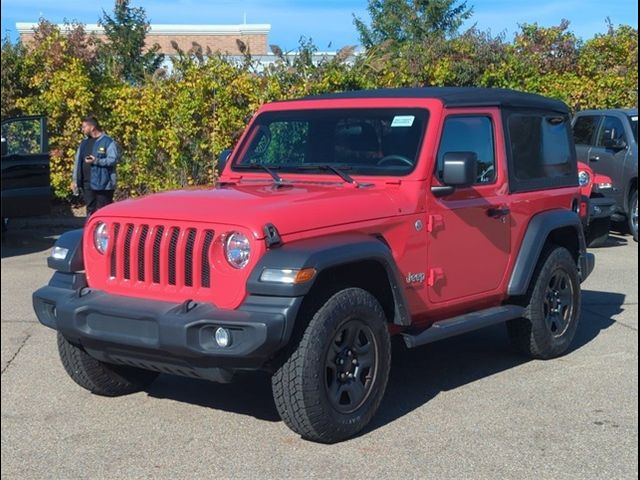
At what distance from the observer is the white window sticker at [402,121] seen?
19.4ft

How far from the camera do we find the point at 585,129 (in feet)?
47.1

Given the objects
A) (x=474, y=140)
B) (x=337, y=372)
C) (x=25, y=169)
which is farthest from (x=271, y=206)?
(x=25, y=169)

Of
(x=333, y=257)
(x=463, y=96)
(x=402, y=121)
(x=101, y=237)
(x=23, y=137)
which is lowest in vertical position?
(x=23, y=137)

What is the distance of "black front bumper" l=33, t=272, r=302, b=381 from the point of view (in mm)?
4574

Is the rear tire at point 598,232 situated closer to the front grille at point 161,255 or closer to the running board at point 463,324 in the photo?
the running board at point 463,324

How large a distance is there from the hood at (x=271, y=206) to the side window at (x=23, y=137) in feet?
23.4

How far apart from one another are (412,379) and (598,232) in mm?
6858

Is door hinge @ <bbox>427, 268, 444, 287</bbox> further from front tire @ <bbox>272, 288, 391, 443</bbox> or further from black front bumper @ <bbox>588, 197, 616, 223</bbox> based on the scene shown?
black front bumper @ <bbox>588, 197, 616, 223</bbox>

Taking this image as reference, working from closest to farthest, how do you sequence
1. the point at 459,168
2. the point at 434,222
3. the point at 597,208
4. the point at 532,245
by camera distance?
the point at 459,168 < the point at 434,222 < the point at 532,245 < the point at 597,208

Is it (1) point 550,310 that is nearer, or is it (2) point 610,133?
(1) point 550,310

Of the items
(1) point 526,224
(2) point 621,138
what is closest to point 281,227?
(1) point 526,224

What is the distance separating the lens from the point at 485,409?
561 cm

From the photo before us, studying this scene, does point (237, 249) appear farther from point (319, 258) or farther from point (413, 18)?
point (413, 18)

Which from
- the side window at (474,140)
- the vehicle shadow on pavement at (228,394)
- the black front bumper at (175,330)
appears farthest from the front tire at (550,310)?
the black front bumper at (175,330)
